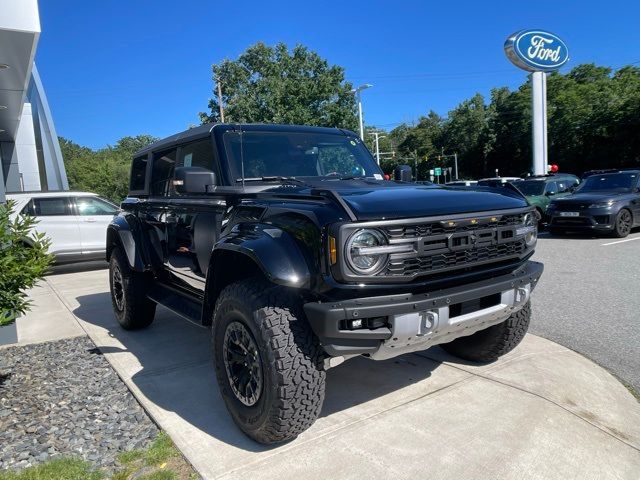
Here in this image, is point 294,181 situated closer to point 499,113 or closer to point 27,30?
point 27,30

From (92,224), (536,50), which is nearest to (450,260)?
(92,224)

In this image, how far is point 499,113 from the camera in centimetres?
5522

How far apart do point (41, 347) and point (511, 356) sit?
447 cm

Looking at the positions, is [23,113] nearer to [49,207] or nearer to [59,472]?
[49,207]

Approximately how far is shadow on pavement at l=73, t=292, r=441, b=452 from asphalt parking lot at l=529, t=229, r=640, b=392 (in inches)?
55.4

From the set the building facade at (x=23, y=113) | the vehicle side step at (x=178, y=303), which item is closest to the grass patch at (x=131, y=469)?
the vehicle side step at (x=178, y=303)

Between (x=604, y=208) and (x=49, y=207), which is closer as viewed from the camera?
(x=49, y=207)

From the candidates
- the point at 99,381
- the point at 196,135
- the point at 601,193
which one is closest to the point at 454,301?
the point at 196,135

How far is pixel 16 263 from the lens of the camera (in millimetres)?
3672

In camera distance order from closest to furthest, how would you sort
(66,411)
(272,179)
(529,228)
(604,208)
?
(529,228) < (66,411) < (272,179) < (604,208)

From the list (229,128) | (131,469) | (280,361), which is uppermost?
(229,128)

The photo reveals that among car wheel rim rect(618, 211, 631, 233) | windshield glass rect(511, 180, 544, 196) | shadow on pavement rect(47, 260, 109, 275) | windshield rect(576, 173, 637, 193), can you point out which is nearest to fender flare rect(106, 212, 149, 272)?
shadow on pavement rect(47, 260, 109, 275)

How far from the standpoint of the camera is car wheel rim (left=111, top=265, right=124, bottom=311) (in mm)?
5238

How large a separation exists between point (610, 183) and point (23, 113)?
23.1 metres
